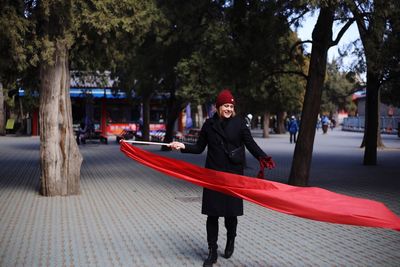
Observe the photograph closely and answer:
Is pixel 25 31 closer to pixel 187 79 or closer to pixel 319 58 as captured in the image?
pixel 319 58

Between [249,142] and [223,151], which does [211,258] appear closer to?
[223,151]

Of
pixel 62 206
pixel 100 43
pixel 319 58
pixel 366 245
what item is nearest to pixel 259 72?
pixel 319 58

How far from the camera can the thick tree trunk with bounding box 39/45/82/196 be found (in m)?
12.5

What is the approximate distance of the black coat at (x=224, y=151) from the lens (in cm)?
631

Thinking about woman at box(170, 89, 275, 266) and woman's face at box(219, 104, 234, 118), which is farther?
woman's face at box(219, 104, 234, 118)

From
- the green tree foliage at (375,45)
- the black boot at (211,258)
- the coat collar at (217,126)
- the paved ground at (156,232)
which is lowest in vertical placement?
the paved ground at (156,232)

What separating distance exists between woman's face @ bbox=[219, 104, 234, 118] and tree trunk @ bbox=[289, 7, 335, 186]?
7.55 meters

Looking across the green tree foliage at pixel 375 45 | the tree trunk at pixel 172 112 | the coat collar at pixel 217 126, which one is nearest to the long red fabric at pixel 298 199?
the coat collar at pixel 217 126

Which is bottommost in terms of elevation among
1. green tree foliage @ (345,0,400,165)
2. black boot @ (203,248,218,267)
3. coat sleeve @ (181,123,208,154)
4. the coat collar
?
black boot @ (203,248,218,267)

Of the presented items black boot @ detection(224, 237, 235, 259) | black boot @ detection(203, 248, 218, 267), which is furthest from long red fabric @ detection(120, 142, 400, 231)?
black boot @ detection(224, 237, 235, 259)

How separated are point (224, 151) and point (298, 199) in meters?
1.20

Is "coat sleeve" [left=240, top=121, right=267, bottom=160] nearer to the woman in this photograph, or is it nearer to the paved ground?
the woman

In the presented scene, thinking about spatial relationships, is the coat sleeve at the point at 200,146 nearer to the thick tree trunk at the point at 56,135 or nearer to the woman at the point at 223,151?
the woman at the point at 223,151

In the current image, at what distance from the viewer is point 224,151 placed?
6445 millimetres
